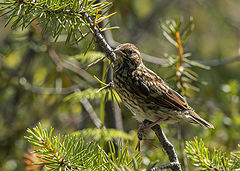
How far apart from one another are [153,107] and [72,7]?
126 cm

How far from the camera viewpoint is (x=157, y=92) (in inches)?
105

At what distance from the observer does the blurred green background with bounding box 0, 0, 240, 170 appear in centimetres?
308

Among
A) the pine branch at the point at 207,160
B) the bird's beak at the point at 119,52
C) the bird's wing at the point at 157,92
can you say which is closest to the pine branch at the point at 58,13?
the pine branch at the point at 207,160

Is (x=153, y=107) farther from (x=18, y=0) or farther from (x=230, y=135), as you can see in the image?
(x=18, y=0)

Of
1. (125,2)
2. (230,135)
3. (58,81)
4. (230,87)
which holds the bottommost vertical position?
(230,135)

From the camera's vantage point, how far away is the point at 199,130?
296cm

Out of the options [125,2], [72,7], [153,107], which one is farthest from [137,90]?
[125,2]

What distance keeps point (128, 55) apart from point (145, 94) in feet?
1.19

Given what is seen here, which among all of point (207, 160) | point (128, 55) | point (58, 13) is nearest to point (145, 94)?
point (128, 55)

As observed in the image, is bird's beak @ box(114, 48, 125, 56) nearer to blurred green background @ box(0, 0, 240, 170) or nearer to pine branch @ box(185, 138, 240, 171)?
blurred green background @ box(0, 0, 240, 170)

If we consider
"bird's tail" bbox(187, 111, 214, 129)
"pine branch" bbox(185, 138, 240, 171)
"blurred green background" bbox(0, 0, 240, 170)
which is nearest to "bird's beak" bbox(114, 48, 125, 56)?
"blurred green background" bbox(0, 0, 240, 170)

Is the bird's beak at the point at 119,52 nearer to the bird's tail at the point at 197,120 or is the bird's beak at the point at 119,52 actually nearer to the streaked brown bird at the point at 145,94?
the streaked brown bird at the point at 145,94

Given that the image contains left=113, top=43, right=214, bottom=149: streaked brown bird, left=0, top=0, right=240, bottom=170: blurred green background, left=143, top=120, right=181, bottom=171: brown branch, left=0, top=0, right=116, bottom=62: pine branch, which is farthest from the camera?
left=0, top=0, right=240, bottom=170: blurred green background

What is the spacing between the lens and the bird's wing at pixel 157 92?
2.60m
